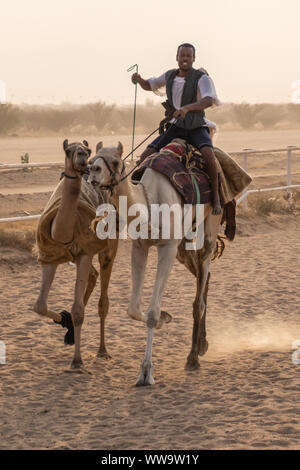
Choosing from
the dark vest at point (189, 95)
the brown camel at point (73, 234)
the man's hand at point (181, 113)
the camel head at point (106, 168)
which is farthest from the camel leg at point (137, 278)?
the dark vest at point (189, 95)

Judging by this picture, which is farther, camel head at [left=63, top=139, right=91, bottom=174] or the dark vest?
the dark vest

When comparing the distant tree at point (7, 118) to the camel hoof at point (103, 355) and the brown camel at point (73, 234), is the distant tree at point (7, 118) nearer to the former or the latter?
the camel hoof at point (103, 355)

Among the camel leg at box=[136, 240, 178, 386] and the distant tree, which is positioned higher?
the distant tree

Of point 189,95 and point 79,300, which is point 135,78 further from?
point 79,300

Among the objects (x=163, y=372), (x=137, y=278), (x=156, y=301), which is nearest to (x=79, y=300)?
(x=137, y=278)

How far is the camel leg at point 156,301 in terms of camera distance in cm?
634

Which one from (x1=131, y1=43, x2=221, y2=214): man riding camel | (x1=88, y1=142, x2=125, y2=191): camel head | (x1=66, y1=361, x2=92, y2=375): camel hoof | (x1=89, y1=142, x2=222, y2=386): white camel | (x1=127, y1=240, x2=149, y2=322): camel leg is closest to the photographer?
(x1=88, y1=142, x2=125, y2=191): camel head

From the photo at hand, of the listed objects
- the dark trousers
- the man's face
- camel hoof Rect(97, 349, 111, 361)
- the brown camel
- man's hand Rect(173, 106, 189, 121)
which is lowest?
camel hoof Rect(97, 349, 111, 361)

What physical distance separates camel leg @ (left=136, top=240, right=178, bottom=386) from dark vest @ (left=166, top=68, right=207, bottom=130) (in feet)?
3.94

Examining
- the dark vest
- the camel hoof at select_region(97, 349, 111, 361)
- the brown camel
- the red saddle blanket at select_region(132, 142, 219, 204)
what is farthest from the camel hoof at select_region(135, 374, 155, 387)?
the dark vest

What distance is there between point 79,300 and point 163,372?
961mm

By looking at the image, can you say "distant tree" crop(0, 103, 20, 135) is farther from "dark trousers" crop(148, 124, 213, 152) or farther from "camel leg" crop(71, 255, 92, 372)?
"camel leg" crop(71, 255, 92, 372)

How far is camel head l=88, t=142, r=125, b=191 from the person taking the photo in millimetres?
5559
